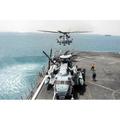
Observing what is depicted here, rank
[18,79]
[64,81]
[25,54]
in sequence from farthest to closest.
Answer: [25,54], [18,79], [64,81]

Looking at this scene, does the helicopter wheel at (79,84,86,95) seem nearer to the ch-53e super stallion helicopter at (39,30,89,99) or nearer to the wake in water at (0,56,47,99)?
the ch-53e super stallion helicopter at (39,30,89,99)

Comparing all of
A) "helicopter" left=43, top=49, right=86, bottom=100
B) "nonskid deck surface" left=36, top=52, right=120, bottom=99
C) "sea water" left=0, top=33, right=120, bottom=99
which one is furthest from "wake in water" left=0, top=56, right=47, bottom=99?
"helicopter" left=43, top=49, right=86, bottom=100

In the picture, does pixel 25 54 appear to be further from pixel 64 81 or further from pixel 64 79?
pixel 64 81

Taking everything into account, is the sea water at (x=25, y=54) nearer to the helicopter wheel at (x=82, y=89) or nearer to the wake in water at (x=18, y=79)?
the wake in water at (x=18, y=79)

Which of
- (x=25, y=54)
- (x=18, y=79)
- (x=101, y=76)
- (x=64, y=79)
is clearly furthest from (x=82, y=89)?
(x=25, y=54)

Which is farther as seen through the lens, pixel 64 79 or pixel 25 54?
pixel 25 54

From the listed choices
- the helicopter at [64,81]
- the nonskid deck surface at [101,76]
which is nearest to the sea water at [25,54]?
the nonskid deck surface at [101,76]
